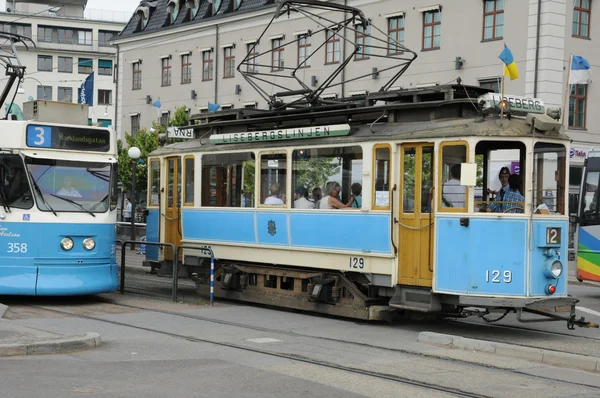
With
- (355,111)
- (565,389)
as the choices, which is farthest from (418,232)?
(565,389)

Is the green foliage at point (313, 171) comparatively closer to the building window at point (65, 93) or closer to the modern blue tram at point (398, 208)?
the modern blue tram at point (398, 208)

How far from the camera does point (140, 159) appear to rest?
4966cm

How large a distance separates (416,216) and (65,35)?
83.0 meters

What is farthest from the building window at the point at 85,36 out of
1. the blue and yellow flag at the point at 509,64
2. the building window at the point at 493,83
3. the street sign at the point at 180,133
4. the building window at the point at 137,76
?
the blue and yellow flag at the point at 509,64

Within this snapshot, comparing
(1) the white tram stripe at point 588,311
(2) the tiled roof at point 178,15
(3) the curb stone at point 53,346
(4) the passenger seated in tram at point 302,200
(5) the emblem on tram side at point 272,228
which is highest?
(2) the tiled roof at point 178,15

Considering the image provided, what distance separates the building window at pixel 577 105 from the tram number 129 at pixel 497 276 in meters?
26.2

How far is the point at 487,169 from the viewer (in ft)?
45.1

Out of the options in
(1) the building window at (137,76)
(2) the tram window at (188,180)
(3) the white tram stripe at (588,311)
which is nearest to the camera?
(3) the white tram stripe at (588,311)

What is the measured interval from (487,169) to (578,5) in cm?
2594

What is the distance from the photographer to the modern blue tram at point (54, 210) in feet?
50.4

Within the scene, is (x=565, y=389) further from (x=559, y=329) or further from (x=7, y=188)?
(x=7, y=188)

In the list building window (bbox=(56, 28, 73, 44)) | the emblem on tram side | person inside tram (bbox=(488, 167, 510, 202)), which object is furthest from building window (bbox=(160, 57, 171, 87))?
person inside tram (bbox=(488, 167, 510, 202))

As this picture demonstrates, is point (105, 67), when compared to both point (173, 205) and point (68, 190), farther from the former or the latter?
point (68, 190)

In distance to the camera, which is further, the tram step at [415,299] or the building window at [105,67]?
the building window at [105,67]
